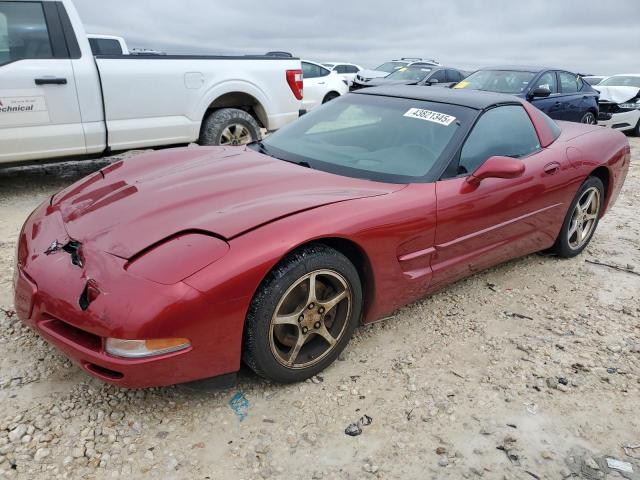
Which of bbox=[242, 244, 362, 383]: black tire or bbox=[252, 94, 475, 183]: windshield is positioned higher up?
bbox=[252, 94, 475, 183]: windshield

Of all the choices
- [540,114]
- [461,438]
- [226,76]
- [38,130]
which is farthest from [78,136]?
[461,438]

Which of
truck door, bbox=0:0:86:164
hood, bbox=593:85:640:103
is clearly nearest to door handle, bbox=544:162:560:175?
truck door, bbox=0:0:86:164

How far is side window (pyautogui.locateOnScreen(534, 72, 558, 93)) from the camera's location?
27.3 ft

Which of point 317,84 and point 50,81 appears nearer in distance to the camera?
point 50,81

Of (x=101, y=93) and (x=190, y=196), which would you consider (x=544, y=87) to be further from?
(x=190, y=196)

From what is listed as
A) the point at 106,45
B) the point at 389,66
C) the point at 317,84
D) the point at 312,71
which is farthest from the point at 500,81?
the point at 389,66

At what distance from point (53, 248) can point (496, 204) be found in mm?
2318

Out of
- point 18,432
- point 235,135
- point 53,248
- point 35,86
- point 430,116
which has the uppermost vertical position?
point 430,116

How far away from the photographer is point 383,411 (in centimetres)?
227

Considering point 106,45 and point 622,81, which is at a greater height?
point 622,81

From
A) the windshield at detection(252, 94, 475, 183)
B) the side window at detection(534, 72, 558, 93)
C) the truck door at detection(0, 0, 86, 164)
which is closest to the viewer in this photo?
the windshield at detection(252, 94, 475, 183)

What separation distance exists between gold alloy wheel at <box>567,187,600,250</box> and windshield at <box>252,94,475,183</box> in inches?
55.9

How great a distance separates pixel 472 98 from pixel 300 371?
212 cm

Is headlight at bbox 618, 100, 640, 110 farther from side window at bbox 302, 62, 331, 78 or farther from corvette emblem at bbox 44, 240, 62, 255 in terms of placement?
corvette emblem at bbox 44, 240, 62, 255
